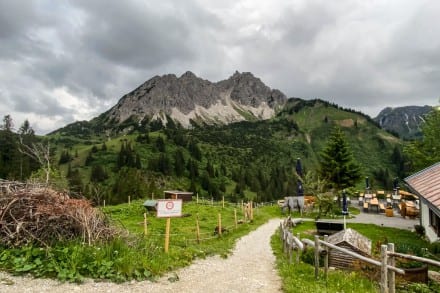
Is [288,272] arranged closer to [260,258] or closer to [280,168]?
[260,258]

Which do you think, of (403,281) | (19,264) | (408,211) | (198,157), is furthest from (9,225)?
(198,157)

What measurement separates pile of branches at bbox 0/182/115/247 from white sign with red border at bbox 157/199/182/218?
1.93 metres

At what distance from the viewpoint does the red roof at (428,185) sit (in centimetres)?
Answer: 1697

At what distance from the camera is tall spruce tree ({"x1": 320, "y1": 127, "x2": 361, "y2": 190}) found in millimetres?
45219

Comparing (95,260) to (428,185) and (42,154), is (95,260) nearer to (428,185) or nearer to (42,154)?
(42,154)

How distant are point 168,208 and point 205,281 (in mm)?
3532

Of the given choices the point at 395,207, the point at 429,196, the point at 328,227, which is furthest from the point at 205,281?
the point at 395,207

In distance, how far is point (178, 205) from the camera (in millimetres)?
13750

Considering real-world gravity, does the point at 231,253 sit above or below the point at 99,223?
below

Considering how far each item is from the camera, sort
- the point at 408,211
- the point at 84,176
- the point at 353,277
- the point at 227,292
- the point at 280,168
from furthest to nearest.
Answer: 1. the point at 280,168
2. the point at 84,176
3. the point at 408,211
4. the point at 353,277
5. the point at 227,292

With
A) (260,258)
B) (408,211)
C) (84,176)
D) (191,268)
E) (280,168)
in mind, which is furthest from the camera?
(280,168)

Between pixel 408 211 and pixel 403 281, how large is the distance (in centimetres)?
2711

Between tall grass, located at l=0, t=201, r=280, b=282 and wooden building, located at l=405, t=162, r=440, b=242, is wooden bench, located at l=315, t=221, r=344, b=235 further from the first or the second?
tall grass, located at l=0, t=201, r=280, b=282

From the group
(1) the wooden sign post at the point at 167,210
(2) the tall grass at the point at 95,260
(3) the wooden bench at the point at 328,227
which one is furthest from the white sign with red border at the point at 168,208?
(3) the wooden bench at the point at 328,227
